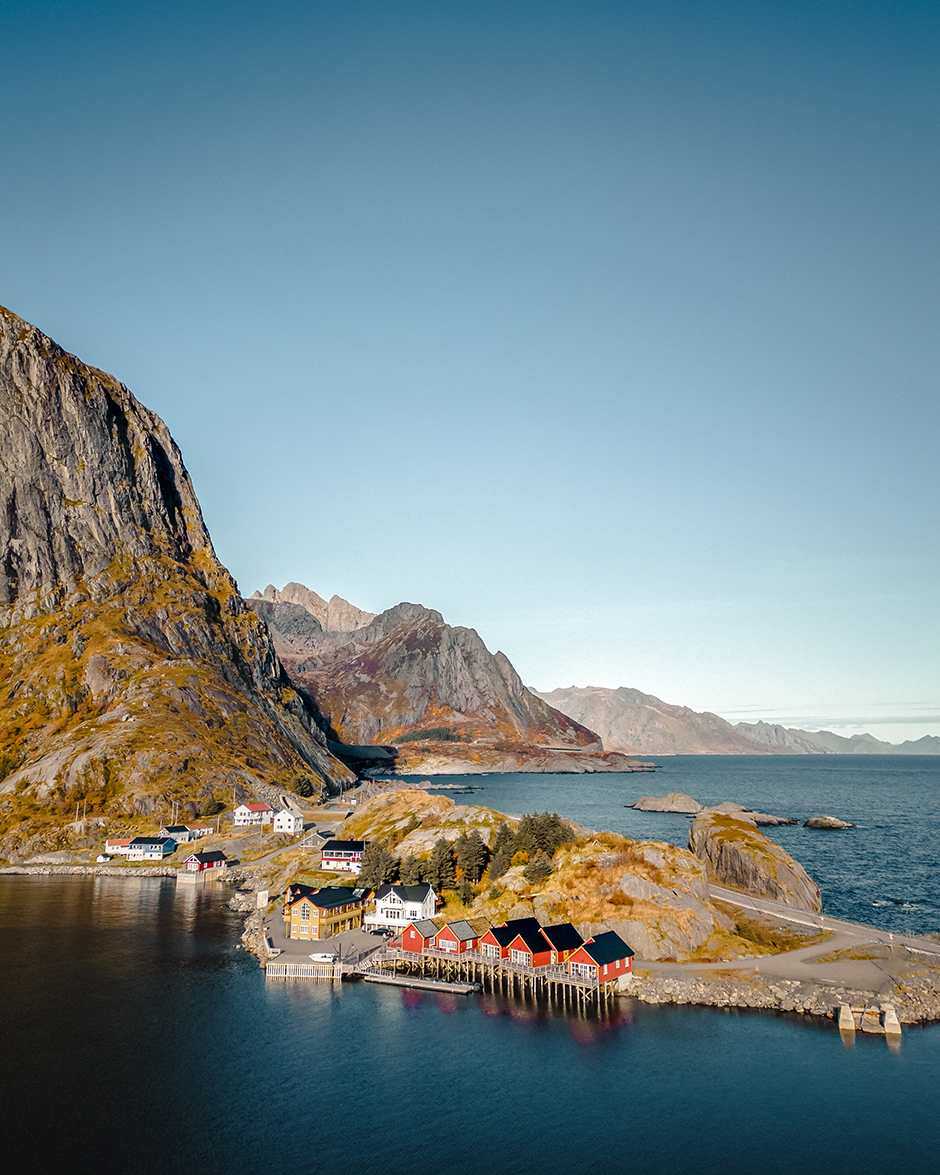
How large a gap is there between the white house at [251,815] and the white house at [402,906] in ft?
256

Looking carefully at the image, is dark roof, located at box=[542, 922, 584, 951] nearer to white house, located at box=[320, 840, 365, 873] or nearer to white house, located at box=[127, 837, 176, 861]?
white house, located at box=[320, 840, 365, 873]

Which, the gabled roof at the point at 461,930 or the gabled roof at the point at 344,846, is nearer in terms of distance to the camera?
the gabled roof at the point at 461,930

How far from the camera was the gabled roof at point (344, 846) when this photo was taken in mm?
128000

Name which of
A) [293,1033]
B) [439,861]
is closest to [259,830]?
[439,861]

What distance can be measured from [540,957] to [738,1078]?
94.8ft

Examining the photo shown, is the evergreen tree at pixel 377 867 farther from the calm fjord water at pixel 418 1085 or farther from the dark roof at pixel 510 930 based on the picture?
the calm fjord water at pixel 418 1085

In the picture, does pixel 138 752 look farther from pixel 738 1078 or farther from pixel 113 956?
pixel 738 1078

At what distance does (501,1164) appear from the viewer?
5056cm

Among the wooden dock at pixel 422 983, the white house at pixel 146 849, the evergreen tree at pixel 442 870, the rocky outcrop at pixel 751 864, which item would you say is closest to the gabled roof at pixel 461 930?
the wooden dock at pixel 422 983

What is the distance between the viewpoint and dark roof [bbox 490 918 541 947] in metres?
90.3

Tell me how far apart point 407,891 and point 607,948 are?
30045mm

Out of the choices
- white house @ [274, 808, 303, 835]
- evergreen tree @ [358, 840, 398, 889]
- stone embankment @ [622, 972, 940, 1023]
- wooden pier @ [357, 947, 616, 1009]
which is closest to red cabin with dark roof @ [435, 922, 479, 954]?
wooden pier @ [357, 947, 616, 1009]

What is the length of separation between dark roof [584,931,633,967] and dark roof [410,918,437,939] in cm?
2040

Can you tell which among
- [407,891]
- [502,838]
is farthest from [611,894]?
[407,891]
